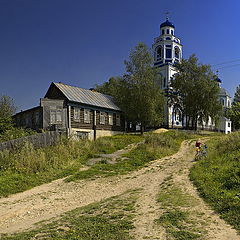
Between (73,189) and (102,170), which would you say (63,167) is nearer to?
(102,170)

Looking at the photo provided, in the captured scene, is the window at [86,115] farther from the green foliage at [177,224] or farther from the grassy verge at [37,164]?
the green foliage at [177,224]

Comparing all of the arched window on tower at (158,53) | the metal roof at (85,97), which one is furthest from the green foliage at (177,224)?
the arched window on tower at (158,53)

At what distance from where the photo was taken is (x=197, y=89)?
120 feet

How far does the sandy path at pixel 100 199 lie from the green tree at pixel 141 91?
1625 cm

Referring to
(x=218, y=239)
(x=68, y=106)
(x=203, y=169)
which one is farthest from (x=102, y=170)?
(x=68, y=106)

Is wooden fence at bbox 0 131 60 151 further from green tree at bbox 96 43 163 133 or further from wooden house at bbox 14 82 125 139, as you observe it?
green tree at bbox 96 43 163 133

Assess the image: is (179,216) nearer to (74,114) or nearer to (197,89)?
(74,114)

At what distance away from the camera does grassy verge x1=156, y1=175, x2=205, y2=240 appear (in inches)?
201

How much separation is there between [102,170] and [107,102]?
18.5 meters

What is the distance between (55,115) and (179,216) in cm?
2105

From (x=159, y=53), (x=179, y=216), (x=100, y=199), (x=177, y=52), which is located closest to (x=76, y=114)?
(x=100, y=199)

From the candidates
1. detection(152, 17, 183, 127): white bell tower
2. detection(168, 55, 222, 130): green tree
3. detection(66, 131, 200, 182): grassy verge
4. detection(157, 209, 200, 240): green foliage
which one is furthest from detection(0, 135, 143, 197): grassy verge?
detection(152, 17, 183, 127): white bell tower

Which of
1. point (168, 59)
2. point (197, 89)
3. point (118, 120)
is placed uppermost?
point (168, 59)

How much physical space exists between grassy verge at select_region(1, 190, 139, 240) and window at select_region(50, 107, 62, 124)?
1880 centimetres
